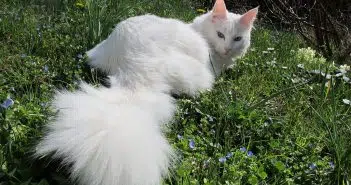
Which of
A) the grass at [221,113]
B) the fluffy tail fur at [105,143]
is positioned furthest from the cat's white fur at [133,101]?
the grass at [221,113]

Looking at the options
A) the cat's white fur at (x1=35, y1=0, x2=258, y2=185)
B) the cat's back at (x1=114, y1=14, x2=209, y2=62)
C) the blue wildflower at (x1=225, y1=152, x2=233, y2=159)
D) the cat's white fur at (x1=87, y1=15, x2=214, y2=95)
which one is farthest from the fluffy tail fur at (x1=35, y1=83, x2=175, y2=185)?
the cat's back at (x1=114, y1=14, x2=209, y2=62)

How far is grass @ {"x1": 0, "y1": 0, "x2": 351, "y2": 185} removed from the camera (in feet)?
5.74

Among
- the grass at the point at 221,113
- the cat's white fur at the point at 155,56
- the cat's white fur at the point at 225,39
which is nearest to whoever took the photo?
the grass at the point at 221,113

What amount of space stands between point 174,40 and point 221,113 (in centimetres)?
68

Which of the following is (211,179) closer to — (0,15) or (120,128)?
(120,128)

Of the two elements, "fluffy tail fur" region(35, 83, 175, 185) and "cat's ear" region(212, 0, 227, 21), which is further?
"cat's ear" region(212, 0, 227, 21)

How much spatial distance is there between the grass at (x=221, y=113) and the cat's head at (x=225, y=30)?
148 millimetres

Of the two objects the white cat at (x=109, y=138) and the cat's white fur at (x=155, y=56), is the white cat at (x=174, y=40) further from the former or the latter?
the white cat at (x=109, y=138)

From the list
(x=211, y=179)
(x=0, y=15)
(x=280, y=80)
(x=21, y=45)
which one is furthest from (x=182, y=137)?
(x=0, y=15)

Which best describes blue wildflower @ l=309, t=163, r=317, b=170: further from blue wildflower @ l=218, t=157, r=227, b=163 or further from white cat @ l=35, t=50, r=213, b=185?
white cat @ l=35, t=50, r=213, b=185

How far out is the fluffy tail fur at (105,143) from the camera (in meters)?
1.42

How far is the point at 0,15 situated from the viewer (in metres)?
3.50

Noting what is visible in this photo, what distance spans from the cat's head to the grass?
148 mm

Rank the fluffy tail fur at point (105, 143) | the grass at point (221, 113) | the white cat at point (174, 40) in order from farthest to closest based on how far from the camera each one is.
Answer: the white cat at point (174, 40) → the grass at point (221, 113) → the fluffy tail fur at point (105, 143)
